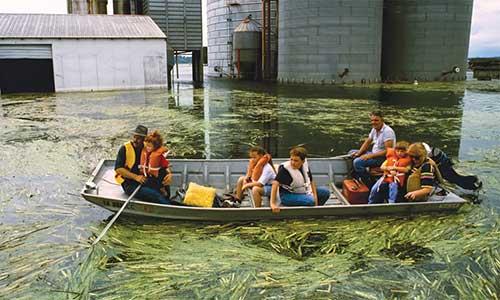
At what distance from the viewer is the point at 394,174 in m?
6.88

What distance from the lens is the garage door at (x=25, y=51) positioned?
86.9 feet

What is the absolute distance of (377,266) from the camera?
5438 millimetres

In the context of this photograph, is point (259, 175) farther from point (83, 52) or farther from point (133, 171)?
Answer: point (83, 52)

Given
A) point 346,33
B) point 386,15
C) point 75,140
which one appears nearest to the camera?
point 75,140

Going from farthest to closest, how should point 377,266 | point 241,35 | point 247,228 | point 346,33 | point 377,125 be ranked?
point 241,35 → point 346,33 → point 377,125 → point 247,228 → point 377,266

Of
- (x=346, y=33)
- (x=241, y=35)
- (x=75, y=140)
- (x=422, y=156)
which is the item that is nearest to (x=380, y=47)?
(x=346, y=33)

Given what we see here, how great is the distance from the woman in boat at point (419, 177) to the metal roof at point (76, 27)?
24.7 meters

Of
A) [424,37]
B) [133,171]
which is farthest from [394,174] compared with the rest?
[424,37]

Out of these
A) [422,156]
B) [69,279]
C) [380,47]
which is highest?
[380,47]

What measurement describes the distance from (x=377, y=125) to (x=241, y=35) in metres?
31.9

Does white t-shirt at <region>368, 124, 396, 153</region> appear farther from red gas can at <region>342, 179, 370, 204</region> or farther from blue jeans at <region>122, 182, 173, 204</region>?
blue jeans at <region>122, 182, 173, 204</region>

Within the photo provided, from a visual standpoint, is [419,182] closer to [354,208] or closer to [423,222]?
[423,222]

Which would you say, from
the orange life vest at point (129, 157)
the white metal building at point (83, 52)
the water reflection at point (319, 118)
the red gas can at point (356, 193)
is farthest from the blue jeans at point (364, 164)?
the white metal building at point (83, 52)

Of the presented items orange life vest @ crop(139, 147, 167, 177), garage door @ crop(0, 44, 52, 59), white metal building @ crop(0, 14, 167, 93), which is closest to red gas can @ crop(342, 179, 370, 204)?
orange life vest @ crop(139, 147, 167, 177)
